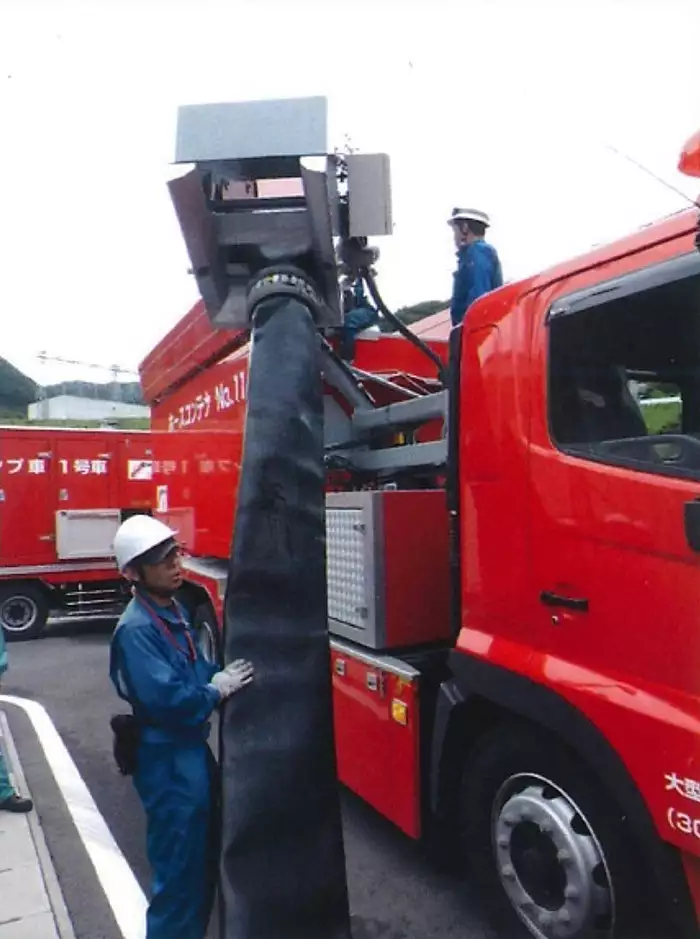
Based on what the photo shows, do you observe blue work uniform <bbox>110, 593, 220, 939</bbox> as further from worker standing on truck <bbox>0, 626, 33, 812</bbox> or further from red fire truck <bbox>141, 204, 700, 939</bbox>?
worker standing on truck <bbox>0, 626, 33, 812</bbox>

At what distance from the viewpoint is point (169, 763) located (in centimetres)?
236

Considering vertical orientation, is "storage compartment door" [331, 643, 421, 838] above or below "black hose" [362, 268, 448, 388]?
below

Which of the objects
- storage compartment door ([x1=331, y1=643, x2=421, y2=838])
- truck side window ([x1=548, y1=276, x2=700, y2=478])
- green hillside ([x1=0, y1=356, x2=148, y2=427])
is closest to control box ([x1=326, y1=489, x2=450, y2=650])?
storage compartment door ([x1=331, y1=643, x2=421, y2=838])

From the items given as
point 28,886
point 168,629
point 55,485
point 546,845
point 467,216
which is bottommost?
point 28,886

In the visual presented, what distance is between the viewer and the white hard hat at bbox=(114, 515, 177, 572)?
2.44m

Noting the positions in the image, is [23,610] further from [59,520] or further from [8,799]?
[8,799]

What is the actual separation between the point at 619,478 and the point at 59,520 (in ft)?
27.3

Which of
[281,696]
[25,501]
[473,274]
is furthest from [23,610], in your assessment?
[281,696]

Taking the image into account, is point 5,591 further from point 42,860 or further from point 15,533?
point 42,860

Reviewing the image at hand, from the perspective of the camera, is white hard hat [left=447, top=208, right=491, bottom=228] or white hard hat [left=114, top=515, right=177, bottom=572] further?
white hard hat [left=447, top=208, right=491, bottom=228]

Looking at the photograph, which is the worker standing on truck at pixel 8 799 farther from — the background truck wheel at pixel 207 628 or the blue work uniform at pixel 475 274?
the blue work uniform at pixel 475 274

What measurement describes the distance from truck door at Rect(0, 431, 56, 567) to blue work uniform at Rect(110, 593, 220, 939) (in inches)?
299

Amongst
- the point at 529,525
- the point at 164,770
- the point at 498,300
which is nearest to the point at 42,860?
the point at 164,770

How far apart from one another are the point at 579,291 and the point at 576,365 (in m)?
0.23
